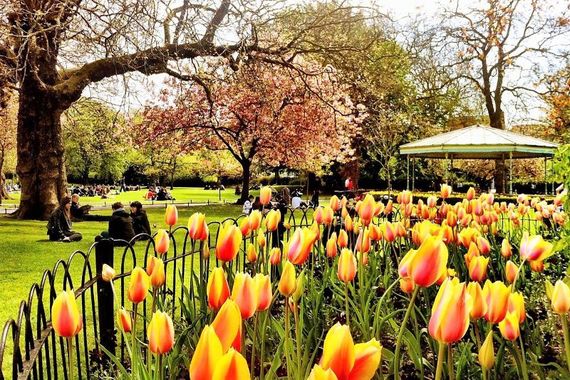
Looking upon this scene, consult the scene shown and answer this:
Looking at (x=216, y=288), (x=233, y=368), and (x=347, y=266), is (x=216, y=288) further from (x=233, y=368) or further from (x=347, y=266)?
(x=233, y=368)

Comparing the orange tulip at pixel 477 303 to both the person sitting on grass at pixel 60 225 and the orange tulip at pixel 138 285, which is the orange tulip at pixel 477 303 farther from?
the person sitting on grass at pixel 60 225

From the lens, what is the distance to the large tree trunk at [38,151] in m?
17.2

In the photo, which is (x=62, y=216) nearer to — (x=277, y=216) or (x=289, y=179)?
(x=277, y=216)

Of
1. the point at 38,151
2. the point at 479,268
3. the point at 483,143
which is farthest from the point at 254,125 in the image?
the point at 479,268

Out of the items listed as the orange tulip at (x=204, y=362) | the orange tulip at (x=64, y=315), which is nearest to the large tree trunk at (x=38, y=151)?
the orange tulip at (x=64, y=315)

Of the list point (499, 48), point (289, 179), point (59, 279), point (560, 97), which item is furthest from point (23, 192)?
point (289, 179)

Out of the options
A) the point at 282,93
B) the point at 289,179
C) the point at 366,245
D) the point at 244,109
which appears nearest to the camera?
the point at 366,245

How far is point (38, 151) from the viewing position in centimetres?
1742

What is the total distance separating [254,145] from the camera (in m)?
28.9

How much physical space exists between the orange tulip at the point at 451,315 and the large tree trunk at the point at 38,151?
17.4 metres

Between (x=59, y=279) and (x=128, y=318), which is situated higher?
(x=128, y=318)

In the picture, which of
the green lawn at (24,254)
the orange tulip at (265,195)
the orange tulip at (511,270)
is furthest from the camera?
the green lawn at (24,254)

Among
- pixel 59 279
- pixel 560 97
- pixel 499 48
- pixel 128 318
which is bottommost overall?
pixel 59 279

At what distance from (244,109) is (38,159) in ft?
39.5
